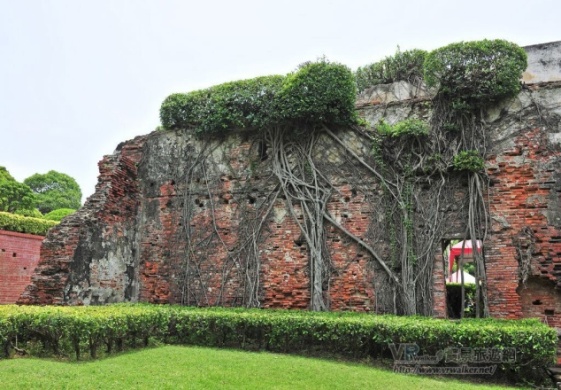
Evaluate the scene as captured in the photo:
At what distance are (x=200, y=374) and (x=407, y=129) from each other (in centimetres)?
559

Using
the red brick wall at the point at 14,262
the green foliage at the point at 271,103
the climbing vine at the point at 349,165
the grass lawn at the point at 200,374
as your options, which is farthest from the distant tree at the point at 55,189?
the grass lawn at the point at 200,374

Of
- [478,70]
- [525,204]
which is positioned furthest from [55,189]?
[525,204]

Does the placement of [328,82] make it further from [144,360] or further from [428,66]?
[144,360]

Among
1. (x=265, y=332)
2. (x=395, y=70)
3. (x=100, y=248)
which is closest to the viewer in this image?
(x=265, y=332)

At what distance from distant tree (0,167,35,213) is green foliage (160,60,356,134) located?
1381 centimetres

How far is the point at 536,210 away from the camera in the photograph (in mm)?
8016

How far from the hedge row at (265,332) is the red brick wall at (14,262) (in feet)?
27.1

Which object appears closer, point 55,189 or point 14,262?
point 14,262

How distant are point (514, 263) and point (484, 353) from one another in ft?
7.45

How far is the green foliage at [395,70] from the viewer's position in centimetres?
1295

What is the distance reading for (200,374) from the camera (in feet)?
18.1

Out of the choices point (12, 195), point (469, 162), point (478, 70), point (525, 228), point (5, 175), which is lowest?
point (525, 228)

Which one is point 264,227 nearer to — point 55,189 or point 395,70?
point 395,70

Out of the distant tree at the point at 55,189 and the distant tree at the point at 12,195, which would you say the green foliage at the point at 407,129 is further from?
the distant tree at the point at 55,189
